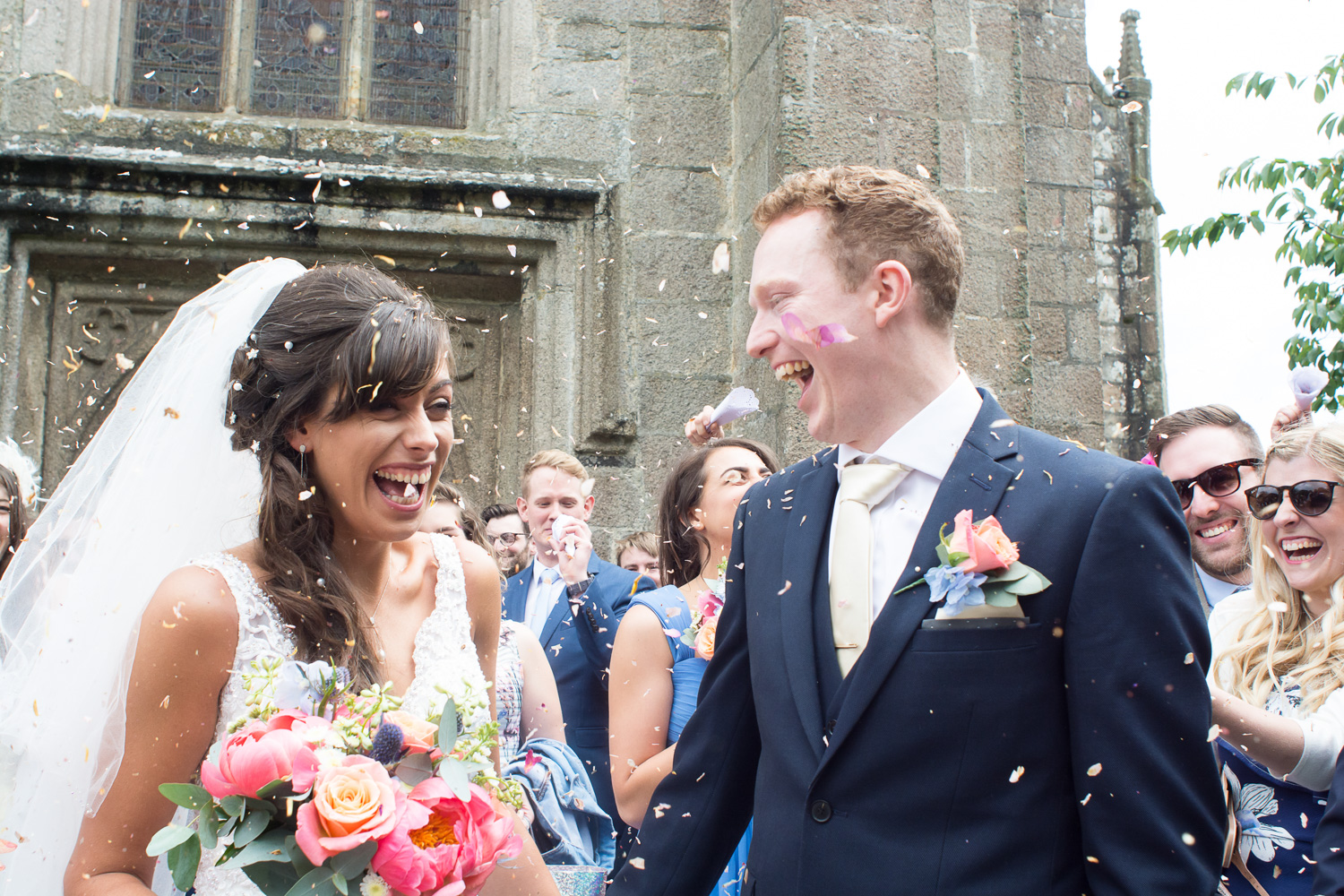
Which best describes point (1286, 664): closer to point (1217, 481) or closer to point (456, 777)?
point (1217, 481)

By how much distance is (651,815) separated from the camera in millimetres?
1937

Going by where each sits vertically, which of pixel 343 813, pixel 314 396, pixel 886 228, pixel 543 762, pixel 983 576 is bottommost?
pixel 543 762

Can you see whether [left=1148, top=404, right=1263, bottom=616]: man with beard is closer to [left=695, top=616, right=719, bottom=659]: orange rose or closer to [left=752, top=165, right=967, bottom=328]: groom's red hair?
[left=695, top=616, right=719, bottom=659]: orange rose

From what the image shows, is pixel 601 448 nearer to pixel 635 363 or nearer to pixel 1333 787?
pixel 635 363

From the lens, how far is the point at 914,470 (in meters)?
1.83

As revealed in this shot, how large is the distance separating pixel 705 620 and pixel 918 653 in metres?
1.35

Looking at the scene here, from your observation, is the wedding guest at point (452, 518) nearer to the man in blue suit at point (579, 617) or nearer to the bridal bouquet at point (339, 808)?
the man in blue suit at point (579, 617)

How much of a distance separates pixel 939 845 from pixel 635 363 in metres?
4.52

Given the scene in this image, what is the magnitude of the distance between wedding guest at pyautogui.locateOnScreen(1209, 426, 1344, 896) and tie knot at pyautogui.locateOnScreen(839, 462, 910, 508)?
2.81 ft

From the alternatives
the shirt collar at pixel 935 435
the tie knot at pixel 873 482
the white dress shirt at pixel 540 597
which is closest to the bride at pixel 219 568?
the tie knot at pixel 873 482

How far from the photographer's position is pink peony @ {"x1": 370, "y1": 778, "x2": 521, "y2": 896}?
1.51 metres

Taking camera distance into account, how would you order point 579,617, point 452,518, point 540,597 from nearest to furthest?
1. point 579,617
2. point 452,518
3. point 540,597

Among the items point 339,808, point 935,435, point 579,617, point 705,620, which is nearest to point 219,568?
point 339,808

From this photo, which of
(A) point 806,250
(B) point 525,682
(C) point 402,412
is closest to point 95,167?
(B) point 525,682
